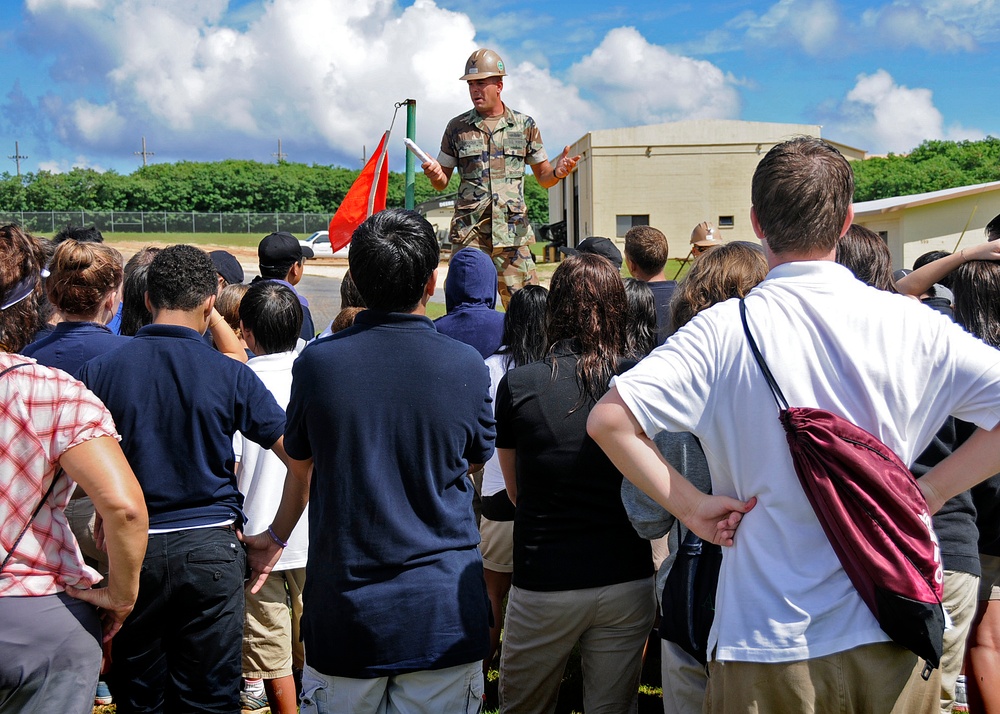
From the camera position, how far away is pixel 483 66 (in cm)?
694

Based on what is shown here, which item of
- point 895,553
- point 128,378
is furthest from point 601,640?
point 128,378

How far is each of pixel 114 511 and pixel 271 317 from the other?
1735 mm

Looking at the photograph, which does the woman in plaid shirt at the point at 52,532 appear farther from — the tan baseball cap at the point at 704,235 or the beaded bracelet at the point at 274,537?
the tan baseball cap at the point at 704,235

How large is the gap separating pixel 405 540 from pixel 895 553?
139 cm

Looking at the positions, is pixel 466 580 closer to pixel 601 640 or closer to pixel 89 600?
pixel 601 640

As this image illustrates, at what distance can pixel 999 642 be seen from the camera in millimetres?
3750

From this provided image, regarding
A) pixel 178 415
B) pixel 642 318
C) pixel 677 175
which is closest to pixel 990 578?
pixel 642 318

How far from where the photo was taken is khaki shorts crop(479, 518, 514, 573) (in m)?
4.36

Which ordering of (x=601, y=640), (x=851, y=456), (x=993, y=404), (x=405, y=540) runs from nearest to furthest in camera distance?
(x=851, y=456) → (x=993, y=404) → (x=405, y=540) → (x=601, y=640)

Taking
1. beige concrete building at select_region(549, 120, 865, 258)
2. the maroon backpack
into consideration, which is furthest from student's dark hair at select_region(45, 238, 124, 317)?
beige concrete building at select_region(549, 120, 865, 258)

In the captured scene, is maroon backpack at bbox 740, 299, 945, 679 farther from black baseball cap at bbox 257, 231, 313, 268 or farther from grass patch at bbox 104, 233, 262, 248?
grass patch at bbox 104, 233, 262, 248

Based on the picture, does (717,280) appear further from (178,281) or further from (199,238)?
(199,238)

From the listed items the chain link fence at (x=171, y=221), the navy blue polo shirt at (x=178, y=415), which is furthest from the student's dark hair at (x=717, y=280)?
the chain link fence at (x=171, y=221)

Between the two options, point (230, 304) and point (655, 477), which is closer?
point (655, 477)
